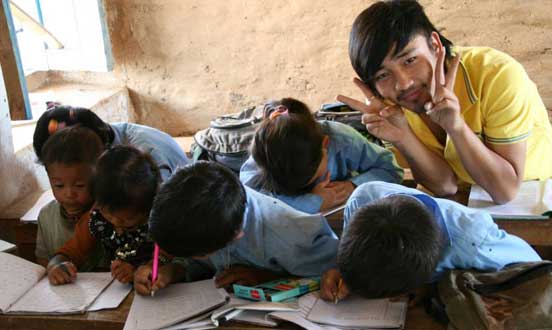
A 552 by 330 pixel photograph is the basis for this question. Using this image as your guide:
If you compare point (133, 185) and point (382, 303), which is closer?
point (382, 303)

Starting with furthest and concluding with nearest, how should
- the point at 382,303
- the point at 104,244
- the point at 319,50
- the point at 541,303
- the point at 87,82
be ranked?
the point at 87,82
the point at 319,50
the point at 104,244
the point at 382,303
the point at 541,303

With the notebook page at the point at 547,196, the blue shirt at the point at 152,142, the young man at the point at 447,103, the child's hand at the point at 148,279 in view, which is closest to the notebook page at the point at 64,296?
the child's hand at the point at 148,279

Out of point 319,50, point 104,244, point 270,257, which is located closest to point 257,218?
point 270,257

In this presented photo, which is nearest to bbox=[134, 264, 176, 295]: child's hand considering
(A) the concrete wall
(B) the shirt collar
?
(B) the shirt collar

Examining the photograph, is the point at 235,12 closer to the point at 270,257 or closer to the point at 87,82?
the point at 87,82

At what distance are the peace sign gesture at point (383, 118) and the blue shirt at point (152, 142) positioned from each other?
694mm

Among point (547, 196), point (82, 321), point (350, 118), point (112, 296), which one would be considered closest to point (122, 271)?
point (112, 296)

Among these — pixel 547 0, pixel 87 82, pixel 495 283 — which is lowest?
pixel 87 82

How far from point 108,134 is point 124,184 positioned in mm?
506

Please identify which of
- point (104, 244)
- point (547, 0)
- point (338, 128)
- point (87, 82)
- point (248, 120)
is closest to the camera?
point (104, 244)

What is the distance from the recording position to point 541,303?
1317 millimetres

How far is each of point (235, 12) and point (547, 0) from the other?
1606 millimetres

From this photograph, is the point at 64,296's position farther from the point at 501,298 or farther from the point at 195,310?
the point at 501,298

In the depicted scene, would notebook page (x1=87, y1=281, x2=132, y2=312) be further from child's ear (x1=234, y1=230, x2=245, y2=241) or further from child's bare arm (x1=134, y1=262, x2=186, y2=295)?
child's ear (x1=234, y1=230, x2=245, y2=241)
